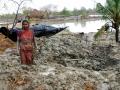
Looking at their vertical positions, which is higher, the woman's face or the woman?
the woman's face

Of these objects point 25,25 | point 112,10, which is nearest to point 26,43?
point 25,25

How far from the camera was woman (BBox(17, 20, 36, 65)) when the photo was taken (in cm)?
862

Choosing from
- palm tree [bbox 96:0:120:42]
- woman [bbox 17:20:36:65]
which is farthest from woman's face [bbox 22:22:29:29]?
palm tree [bbox 96:0:120:42]

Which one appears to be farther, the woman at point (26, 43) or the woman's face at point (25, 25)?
the woman at point (26, 43)

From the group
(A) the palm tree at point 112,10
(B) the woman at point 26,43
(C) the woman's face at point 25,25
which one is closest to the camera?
(C) the woman's face at point 25,25

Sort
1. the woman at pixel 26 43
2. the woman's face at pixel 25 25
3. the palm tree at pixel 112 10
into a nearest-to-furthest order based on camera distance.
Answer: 1. the woman's face at pixel 25 25
2. the woman at pixel 26 43
3. the palm tree at pixel 112 10

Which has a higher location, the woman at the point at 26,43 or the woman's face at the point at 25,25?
the woman's face at the point at 25,25

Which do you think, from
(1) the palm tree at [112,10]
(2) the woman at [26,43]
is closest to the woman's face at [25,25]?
(2) the woman at [26,43]

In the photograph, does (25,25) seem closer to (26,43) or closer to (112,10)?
(26,43)

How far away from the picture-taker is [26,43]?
8.72m

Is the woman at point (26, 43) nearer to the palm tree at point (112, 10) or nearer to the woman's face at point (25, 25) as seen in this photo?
the woman's face at point (25, 25)

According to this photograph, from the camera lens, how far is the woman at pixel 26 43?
8.62 meters

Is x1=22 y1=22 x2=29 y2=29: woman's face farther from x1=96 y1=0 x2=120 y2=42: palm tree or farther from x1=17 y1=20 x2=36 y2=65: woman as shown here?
x1=96 y1=0 x2=120 y2=42: palm tree

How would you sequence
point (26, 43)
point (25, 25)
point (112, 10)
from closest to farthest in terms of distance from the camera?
point (25, 25) < point (26, 43) < point (112, 10)
